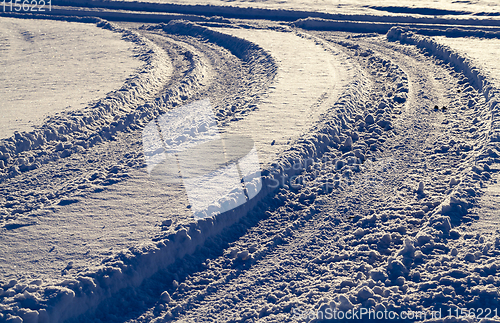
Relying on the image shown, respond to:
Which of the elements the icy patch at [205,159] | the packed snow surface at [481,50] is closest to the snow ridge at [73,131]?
the icy patch at [205,159]

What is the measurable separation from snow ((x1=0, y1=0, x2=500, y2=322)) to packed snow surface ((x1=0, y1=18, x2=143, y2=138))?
508mm

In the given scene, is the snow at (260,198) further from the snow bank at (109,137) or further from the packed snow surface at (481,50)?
the packed snow surface at (481,50)

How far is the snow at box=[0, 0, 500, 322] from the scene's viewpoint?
159 inches

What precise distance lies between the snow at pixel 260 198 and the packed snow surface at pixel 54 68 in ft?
1.67

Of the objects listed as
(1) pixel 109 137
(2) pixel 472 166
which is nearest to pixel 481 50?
(2) pixel 472 166

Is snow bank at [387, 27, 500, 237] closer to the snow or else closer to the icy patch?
the snow

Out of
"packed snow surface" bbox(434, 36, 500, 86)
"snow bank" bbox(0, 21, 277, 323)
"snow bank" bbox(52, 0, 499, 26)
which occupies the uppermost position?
"snow bank" bbox(52, 0, 499, 26)

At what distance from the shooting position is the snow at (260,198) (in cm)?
403

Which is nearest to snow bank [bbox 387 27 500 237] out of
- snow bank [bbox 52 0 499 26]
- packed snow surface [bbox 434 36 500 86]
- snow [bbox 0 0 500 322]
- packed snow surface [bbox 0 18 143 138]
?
snow [bbox 0 0 500 322]

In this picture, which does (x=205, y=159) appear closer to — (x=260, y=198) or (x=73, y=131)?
(x=260, y=198)

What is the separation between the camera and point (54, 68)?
422 inches

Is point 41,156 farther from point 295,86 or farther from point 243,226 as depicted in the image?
point 295,86

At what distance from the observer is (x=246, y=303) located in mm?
4043

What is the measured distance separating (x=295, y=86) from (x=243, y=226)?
4.57 metres
